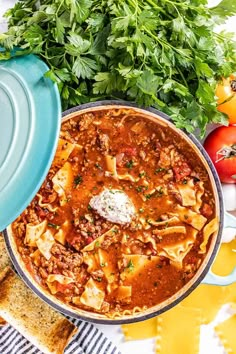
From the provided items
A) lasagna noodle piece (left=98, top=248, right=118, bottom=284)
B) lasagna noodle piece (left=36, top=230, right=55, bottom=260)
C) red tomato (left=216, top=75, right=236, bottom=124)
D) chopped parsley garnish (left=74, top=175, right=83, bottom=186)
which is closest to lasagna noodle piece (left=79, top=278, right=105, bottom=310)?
lasagna noodle piece (left=98, top=248, right=118, bottom=284)

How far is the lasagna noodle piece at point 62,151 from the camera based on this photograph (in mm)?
4719

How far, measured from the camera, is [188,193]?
15.5 ft

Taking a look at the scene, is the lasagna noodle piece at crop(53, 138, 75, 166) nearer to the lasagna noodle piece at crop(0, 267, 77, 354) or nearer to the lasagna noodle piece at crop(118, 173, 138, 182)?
the lasagna noodle piece at crop(118, 173, 138, 182)

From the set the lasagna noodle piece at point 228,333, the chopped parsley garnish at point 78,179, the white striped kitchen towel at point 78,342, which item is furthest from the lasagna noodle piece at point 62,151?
the lasagna noodle piece at point 228,333

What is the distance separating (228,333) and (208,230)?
101cm

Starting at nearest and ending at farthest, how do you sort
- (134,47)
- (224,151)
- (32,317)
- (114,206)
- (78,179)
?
(134,47) → (114,206) → (78,179) → (224,151) → (32,317)

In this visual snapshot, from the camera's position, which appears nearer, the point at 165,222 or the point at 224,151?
the point at 165,222

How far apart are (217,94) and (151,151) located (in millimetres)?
630

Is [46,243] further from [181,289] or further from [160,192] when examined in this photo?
[181,289]

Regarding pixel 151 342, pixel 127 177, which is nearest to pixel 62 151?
pixel 127 177

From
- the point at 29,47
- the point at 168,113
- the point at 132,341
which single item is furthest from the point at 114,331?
the point at 29,47

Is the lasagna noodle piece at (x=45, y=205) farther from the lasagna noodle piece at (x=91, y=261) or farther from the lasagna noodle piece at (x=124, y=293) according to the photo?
the lasagna noodle piece at (x=124, y=293)

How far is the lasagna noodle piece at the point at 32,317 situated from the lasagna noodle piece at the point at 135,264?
0.66m

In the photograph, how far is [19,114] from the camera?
4.12 m
